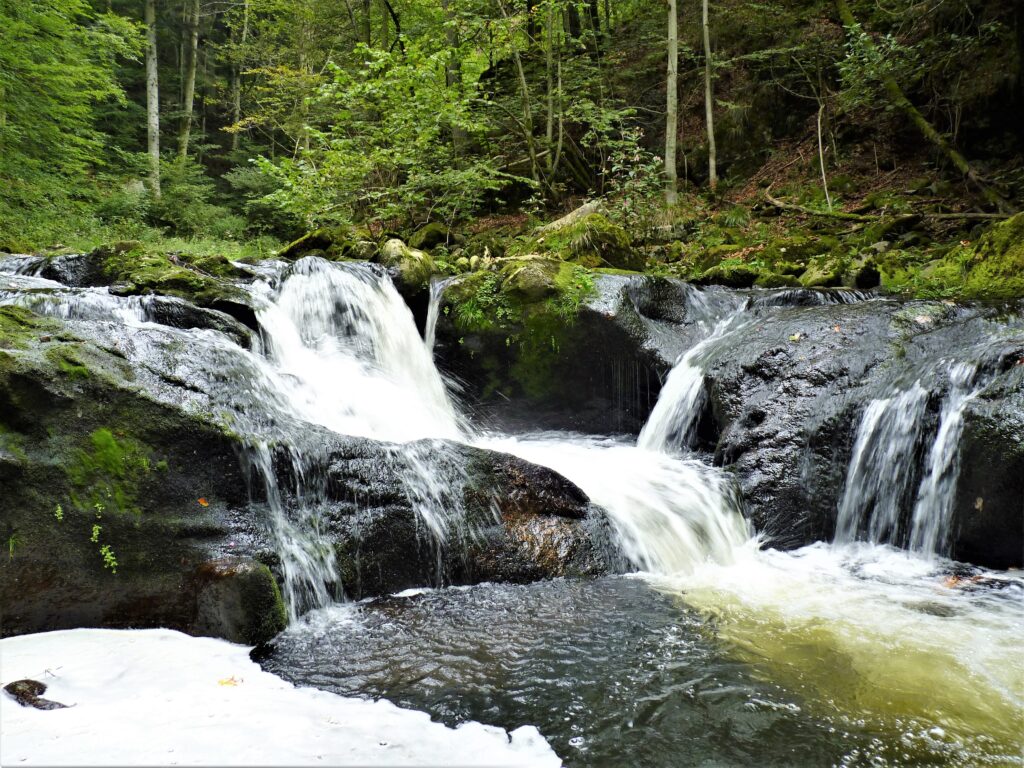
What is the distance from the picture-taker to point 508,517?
173 inches

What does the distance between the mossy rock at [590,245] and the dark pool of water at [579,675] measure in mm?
6452

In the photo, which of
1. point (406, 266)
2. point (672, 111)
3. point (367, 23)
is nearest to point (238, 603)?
point (406, 266)

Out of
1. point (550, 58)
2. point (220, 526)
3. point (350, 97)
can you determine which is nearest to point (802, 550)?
point (220, 526)

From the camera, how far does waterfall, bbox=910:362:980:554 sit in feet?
15.2

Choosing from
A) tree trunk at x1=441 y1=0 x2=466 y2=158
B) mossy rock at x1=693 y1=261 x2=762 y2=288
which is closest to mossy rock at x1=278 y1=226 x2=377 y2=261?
tree trunk at x1=441 y1=0 x2=466 y2=158

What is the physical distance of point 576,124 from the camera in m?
16.2

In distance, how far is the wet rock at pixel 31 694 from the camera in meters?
2.19

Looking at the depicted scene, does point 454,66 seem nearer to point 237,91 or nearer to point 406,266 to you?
point 406,266

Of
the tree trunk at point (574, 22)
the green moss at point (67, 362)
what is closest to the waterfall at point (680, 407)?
the green moss at point (67, 362)

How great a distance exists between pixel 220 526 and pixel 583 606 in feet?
6.97

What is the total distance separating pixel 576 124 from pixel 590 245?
7949 mm

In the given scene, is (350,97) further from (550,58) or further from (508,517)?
(508,517)

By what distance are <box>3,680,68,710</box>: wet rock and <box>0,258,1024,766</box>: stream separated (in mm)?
876

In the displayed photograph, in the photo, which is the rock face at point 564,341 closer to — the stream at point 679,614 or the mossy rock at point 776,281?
the stream at point 679,614
